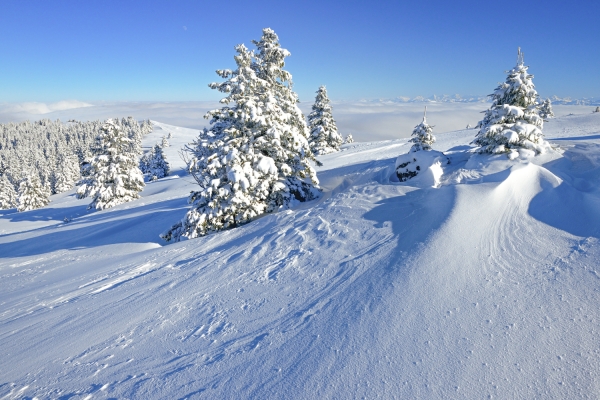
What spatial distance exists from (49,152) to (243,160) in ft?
486

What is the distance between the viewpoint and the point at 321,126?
110ft

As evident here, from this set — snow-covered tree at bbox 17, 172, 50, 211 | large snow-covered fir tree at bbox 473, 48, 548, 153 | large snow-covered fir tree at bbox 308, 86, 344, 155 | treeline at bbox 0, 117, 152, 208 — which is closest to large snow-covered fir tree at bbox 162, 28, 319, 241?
large snow-covered fir tree at bbox 473, 48, 548, 153

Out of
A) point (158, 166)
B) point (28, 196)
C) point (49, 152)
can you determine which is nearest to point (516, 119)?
point (28, 196)

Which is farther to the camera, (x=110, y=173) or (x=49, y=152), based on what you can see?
(x=49, y=152)

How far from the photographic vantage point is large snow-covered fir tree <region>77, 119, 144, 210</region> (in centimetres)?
2319

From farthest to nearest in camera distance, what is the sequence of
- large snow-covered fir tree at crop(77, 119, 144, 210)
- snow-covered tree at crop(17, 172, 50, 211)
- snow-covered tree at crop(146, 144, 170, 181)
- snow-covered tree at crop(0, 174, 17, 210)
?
snow-covered tree at crop(146, 144, 170, 181) → snow-covered tree at crop(0, 174, 17, 210) → snow-covered tree at crop(17, 172, 50, 211) → large snow-covered fir tree at crop(77, 119, 144, 210)

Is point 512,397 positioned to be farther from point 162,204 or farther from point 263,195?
point 162,204

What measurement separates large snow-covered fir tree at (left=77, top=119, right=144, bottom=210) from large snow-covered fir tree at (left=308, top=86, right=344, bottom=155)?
18387mm

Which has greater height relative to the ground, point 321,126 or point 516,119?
point 321,126

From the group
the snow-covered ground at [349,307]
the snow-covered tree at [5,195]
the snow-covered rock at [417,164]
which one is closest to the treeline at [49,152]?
the snow-covered tree at [5,195]

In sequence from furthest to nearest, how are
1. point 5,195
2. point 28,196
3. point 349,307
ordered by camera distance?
point 5,195 → point 28,196 → point 349,307

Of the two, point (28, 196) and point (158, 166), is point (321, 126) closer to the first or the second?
point (28, 196)

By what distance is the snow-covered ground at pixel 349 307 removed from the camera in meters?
3.38

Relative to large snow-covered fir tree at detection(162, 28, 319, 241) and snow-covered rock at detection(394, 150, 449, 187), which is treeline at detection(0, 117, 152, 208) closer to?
large snow-covered fir tree at detection(162, 28, 319, 241)
